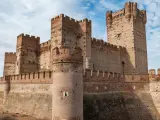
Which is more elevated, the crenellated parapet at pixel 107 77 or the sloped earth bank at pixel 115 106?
the crenellated parapet at pixel 107 77

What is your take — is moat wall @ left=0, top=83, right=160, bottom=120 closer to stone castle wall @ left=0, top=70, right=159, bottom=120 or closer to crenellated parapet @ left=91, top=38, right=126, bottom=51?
stone castle wall @ left=0, top=70, right=159, bottom=120

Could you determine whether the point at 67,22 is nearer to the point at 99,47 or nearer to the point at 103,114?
the point at 99,47

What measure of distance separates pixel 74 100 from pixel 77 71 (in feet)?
6.58

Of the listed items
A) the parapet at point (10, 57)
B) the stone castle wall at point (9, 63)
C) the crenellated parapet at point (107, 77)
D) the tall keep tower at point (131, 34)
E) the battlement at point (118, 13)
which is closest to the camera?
the crenellated parapet at point (107, 77)

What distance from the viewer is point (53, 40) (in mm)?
21047

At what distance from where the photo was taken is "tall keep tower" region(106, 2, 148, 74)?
2855 centimetres

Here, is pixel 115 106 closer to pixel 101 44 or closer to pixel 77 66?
pixel 77 66

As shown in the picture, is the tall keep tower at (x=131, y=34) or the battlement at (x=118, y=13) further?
the battlement at (x=118, y=13)

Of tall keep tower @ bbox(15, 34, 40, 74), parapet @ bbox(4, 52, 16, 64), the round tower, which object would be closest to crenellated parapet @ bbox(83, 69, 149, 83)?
tall keep tower @ bbox(15, 34, 40, 74)

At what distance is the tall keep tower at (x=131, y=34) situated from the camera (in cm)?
2855

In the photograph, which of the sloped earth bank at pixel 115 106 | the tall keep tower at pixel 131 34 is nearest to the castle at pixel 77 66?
the tall keep tower at pixel 131 34

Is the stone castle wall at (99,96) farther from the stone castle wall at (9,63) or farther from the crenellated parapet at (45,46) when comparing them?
the stone castle wall at (9,63)

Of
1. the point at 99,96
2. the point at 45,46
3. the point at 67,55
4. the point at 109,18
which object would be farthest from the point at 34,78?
the point at 109,18

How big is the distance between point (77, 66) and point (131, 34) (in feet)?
57.3
